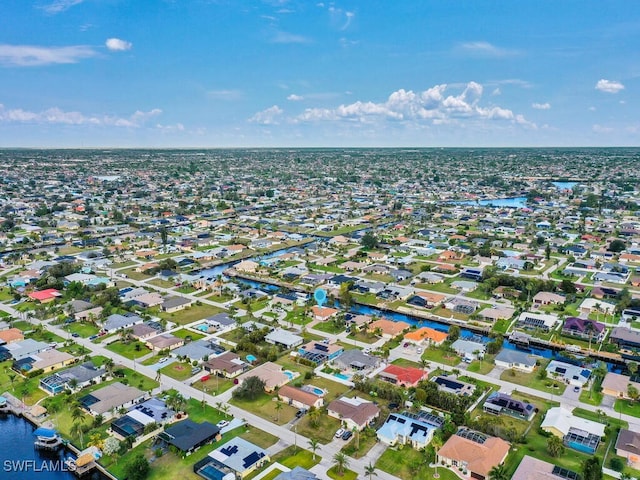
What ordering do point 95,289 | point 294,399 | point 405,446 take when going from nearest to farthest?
point 405,446, point 294,399, point 95,289

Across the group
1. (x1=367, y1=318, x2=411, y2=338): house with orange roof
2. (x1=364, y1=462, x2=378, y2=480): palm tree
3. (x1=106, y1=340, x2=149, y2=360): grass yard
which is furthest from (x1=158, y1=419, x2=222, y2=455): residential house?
(x1=367, y1=318, x2=411, y2=338): house with orange roof

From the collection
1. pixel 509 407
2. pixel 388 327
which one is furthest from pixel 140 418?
pixel 509 407

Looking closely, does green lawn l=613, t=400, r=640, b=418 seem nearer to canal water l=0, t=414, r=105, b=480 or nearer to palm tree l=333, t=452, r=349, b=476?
palm tree l=333, t=452, r=349, b=476

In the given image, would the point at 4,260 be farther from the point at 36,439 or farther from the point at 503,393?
the point at 503,393

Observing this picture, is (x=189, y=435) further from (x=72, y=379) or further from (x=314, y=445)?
(x=72, y=379)

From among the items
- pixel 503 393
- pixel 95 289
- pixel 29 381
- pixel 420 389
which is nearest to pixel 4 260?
pixel 95 289

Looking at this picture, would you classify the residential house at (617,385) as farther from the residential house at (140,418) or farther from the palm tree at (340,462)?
the residential house at (140,418)
